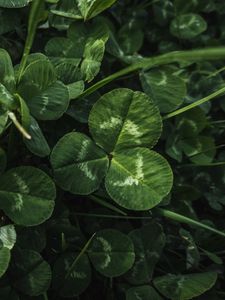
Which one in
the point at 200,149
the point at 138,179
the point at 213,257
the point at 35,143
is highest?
the point at 35,143

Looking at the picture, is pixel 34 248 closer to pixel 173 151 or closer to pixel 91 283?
pixel 91 283

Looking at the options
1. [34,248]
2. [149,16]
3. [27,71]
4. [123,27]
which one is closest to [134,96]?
[27,71]

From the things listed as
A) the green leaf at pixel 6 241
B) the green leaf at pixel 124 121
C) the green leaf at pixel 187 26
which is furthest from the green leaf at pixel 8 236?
the green leaf at pixel 187 26

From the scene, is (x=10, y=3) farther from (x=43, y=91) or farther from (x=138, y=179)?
(x=138, y=179)

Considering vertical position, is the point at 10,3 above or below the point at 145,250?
above

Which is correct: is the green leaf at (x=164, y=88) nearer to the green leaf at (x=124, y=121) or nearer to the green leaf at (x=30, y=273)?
the green leaf at (x=124, y=121)

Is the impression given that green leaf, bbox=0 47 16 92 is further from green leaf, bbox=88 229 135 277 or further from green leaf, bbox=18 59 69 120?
green leaf, bbox=88 229 135 277

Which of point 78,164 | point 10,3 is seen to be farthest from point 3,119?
point 10,3

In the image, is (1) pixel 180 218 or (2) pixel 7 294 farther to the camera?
(1) pixel 180 218
